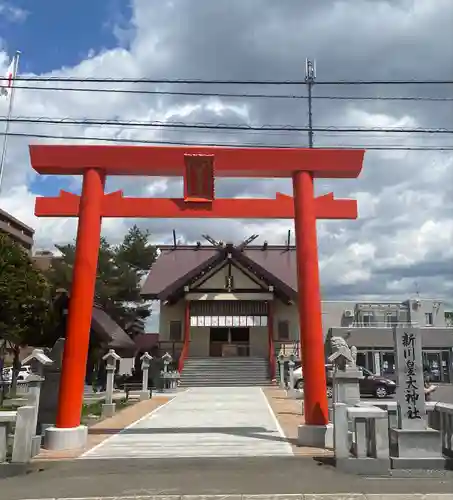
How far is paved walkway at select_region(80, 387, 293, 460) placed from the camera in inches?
338

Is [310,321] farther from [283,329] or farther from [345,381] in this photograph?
[283,329]

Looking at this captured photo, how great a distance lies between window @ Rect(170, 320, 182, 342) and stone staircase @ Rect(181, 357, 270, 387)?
8.72 ft

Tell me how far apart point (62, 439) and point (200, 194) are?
5.52 metres

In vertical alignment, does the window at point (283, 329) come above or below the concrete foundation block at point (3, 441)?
above

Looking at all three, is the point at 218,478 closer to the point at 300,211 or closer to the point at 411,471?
the point at 411,471

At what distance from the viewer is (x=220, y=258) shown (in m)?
30.8

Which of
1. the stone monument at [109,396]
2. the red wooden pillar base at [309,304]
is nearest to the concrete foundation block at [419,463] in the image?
the red wooden pillar base at [309,304]

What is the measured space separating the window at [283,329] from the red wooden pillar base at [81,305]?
2284cm

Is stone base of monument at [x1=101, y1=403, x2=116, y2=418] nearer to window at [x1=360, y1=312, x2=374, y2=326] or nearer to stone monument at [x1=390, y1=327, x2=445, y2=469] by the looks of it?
stone monument at [x1=390, y1=327, x2=445, y2=469]

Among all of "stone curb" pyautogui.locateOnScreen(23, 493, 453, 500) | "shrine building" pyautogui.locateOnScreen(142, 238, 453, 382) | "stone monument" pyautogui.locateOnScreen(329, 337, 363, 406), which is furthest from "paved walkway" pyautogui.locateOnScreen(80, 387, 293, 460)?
"shrine building" pyautogui.locateOnScreen(142, 238, 453, 382)

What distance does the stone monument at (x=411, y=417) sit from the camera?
7.28 metres

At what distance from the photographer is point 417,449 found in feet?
24.2

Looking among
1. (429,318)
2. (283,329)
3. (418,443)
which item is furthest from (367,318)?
(418,443)

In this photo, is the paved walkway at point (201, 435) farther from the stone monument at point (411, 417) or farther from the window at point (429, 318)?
the window at point (429, 318)
